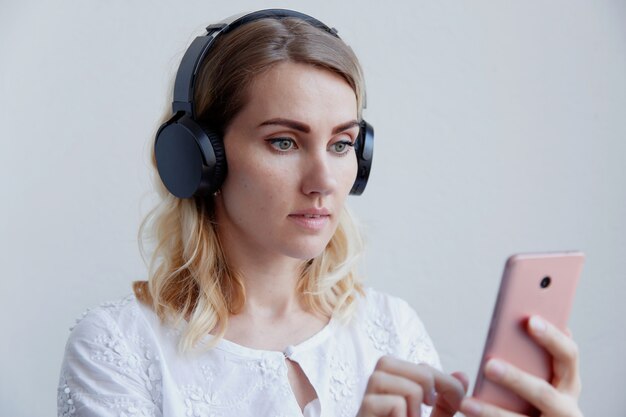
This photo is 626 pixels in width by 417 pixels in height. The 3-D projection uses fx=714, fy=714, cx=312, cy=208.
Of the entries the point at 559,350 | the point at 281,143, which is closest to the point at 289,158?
the point at 281,143

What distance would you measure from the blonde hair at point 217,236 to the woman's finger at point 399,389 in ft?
1.46

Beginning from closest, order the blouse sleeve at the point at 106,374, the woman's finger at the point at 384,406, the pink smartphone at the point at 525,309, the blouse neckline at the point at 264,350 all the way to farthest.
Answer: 1. the pink smartphone at the point at 525,309
2. the woman's finger at the point at 384,406
3. the blouse sleeve at the point at 106,374
4. the blouse neckline at the point at 264,350

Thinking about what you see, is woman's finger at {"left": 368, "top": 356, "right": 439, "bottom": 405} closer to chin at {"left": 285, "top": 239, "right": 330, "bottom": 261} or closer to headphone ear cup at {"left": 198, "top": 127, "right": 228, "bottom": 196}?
chin at {"left": 285, "top": 239, "right": 330, "bottom": 261}

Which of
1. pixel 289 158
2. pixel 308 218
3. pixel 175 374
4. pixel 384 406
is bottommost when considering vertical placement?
pixel 175 374

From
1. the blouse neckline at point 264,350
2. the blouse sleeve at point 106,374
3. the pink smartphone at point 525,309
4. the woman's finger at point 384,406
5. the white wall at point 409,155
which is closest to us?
the pink smartphone at point 525,309

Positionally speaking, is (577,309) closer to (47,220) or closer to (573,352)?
(573,352)

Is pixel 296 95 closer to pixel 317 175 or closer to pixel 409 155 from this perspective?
pixel 317 175

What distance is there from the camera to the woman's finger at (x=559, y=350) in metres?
0.92

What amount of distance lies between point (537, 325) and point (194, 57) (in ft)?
2.63

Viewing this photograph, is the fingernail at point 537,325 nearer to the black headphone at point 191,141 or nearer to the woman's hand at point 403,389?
the woman's hand at point 403,389

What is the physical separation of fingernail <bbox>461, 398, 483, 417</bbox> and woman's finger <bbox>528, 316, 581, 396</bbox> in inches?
4.5

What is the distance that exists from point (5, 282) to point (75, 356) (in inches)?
25.6

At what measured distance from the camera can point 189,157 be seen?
1316mm

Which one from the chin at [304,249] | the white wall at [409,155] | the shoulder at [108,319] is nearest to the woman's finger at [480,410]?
the chin at [304,249]
